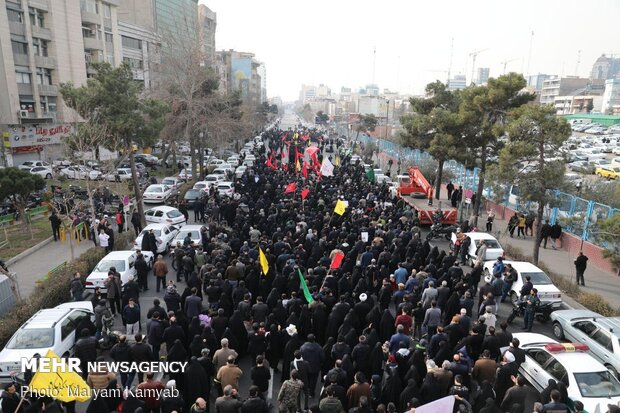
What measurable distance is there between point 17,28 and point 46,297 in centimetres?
3432

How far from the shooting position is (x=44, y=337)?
9.82m

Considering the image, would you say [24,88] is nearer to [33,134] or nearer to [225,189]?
[33,134]

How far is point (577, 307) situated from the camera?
47.9 ft

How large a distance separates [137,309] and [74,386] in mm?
4350

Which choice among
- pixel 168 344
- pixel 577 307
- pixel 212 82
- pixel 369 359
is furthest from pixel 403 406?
pixel 212 82

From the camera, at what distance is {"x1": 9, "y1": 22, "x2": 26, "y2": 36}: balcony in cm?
3688

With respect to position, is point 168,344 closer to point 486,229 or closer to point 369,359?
point 369,359

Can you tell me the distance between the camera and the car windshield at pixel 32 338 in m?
9.66

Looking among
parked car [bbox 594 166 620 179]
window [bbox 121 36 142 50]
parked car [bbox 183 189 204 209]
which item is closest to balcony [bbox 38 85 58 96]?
window [bbox 121 36 142 50]

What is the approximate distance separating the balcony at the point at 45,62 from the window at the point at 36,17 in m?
2.71

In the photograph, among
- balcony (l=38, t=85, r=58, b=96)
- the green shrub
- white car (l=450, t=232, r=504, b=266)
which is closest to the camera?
the green shrub

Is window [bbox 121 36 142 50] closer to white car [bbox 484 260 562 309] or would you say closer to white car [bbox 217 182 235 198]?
white car [bbox 217 182 235 198]

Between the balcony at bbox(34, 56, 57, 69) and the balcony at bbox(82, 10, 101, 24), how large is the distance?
8393 millimetres

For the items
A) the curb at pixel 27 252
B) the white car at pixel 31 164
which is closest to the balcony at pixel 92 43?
the white car at pixel 31 164
